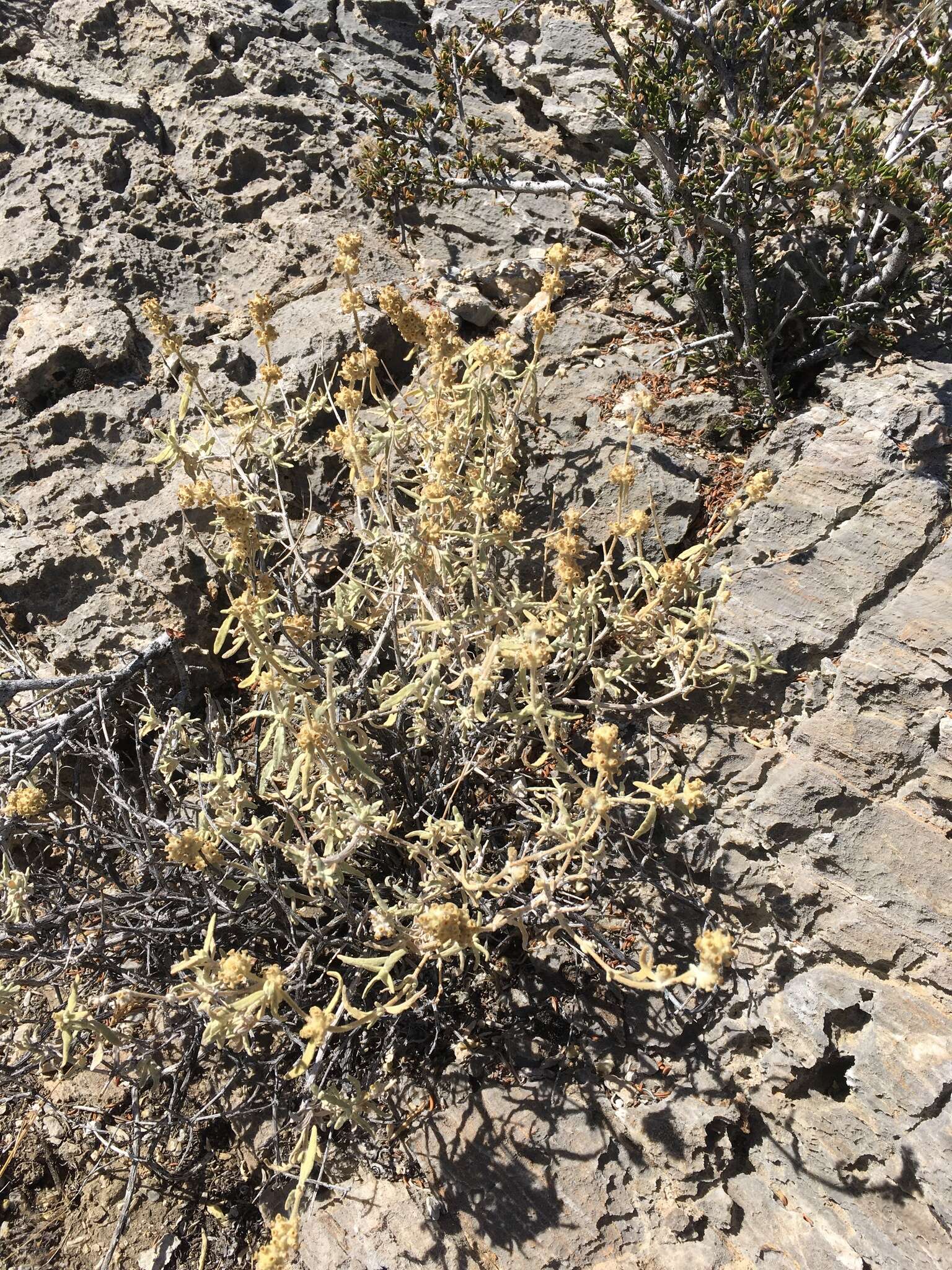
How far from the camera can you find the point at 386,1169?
9.10 feet

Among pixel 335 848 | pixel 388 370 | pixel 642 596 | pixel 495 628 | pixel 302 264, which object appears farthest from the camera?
pixel 302 264

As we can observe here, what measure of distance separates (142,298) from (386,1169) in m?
3.84

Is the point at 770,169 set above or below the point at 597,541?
above

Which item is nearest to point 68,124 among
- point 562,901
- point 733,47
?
point 733,47

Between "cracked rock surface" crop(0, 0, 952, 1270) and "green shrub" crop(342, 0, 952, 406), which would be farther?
"green shrub" crop(342, 0, 952, 406)

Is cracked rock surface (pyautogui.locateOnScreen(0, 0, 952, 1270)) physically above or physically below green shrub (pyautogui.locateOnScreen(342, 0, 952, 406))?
below

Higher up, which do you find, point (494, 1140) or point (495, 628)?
point (495, 628)

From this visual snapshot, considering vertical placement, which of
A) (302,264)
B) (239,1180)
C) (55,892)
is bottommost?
(239,1180)

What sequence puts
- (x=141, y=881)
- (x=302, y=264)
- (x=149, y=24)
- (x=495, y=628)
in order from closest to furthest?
1. (x=495, y=628)
2. (x=141, y=881)
3. (x=302, y=264)
4. (x=149, y=24)

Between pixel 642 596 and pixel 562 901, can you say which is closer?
pixel 562 901

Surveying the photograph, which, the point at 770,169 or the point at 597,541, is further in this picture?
the point at 597,541

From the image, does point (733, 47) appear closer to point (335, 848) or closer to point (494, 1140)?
point (335, 848)

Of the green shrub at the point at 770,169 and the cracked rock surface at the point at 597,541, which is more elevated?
the green shrub at the point at 770,169

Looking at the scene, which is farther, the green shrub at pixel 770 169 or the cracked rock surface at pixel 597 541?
the green shrub at pixel 770 169
